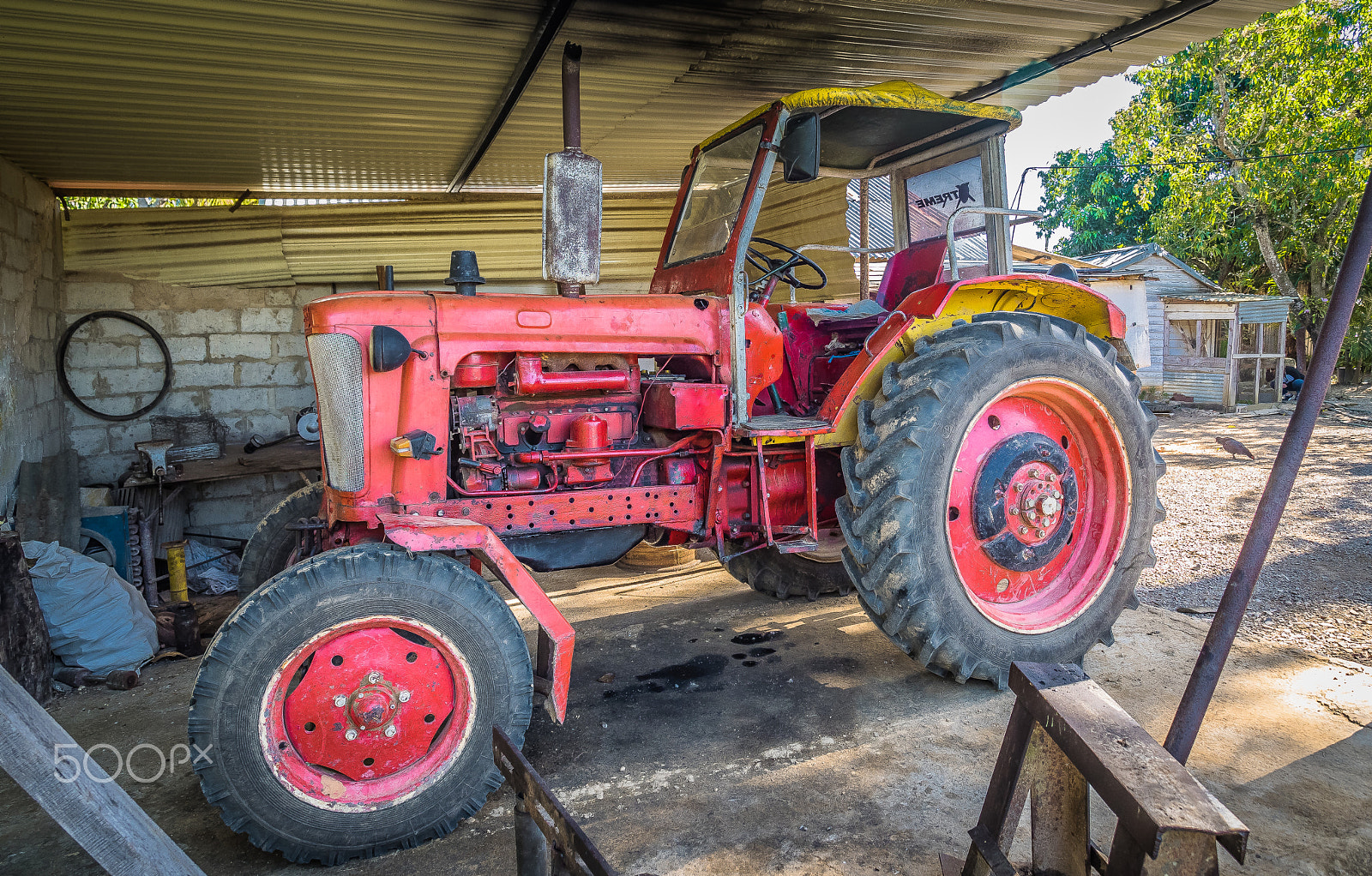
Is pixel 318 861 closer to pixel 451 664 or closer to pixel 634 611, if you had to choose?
pixel 451 664

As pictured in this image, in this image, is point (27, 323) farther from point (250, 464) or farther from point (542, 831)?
point (542, 831)

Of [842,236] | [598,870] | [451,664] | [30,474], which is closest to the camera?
[598,870]

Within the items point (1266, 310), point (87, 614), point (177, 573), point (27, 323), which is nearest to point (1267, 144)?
point (1266, 310)

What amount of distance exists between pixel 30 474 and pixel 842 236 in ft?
18.8

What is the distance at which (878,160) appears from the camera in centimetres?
427

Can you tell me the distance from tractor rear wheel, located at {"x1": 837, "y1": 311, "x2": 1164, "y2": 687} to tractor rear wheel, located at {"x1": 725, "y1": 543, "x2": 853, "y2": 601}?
1138 millimetres

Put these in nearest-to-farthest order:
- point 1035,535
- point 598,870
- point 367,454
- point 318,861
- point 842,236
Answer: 1. point 598,870
2. point 318,861
3. point 367,454
4. point 1035,535
5. point 842,236

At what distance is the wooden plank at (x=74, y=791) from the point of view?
1567 millimetres

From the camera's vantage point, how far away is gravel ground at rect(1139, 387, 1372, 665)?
3.79 m

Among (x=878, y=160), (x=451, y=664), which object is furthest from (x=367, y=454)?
(x=878, y=160)

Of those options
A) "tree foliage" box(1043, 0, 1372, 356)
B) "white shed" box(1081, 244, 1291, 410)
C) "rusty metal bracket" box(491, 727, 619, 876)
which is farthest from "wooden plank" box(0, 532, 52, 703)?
"white shed" box(1081, 244, 1291, 410)

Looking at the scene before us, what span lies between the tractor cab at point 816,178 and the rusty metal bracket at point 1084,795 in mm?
1615

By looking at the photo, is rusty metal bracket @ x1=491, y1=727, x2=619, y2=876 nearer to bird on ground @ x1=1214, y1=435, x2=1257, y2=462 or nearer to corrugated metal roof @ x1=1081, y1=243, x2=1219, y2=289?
bird on ground @ x1=1214, y1=435, x2=1257, y2=462

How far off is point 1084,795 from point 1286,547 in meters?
4.24
